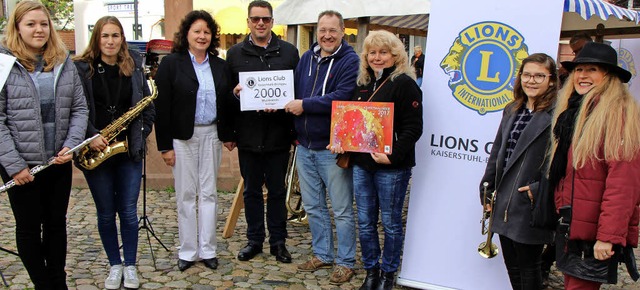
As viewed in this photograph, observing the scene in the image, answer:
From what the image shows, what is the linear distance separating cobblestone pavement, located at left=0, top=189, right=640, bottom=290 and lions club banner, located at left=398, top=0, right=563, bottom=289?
0.78 meters

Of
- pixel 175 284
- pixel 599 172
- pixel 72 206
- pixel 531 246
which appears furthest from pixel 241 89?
pixel 72 206

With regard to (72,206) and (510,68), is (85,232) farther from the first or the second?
(510,68)

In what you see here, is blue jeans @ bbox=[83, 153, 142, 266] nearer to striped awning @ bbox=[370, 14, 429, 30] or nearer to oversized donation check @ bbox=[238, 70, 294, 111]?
oversized donation check @ bbox=[238, 70, 294, 111]

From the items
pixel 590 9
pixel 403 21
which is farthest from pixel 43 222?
pixel 403 21

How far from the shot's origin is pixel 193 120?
14.8 ft

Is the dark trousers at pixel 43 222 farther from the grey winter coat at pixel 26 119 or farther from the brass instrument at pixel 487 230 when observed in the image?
the brass instrument at pixel 487 230

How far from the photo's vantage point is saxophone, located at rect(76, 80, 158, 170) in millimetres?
3976

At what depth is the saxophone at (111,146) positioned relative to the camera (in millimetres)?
3976

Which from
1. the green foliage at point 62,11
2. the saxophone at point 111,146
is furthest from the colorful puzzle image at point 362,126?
the green foliage at point 62,11

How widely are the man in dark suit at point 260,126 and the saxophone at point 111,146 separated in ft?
2.66

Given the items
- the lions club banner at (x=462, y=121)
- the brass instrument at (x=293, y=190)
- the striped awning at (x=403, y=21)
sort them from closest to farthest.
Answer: the lions club banner at (x=462, y=121)
the brass instrument at (x=293, y=190)
the striped awning at (x=403, y=21)

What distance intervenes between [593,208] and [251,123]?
9.18 feet

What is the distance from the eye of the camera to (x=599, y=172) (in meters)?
2.71

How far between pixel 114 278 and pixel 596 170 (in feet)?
11.3
